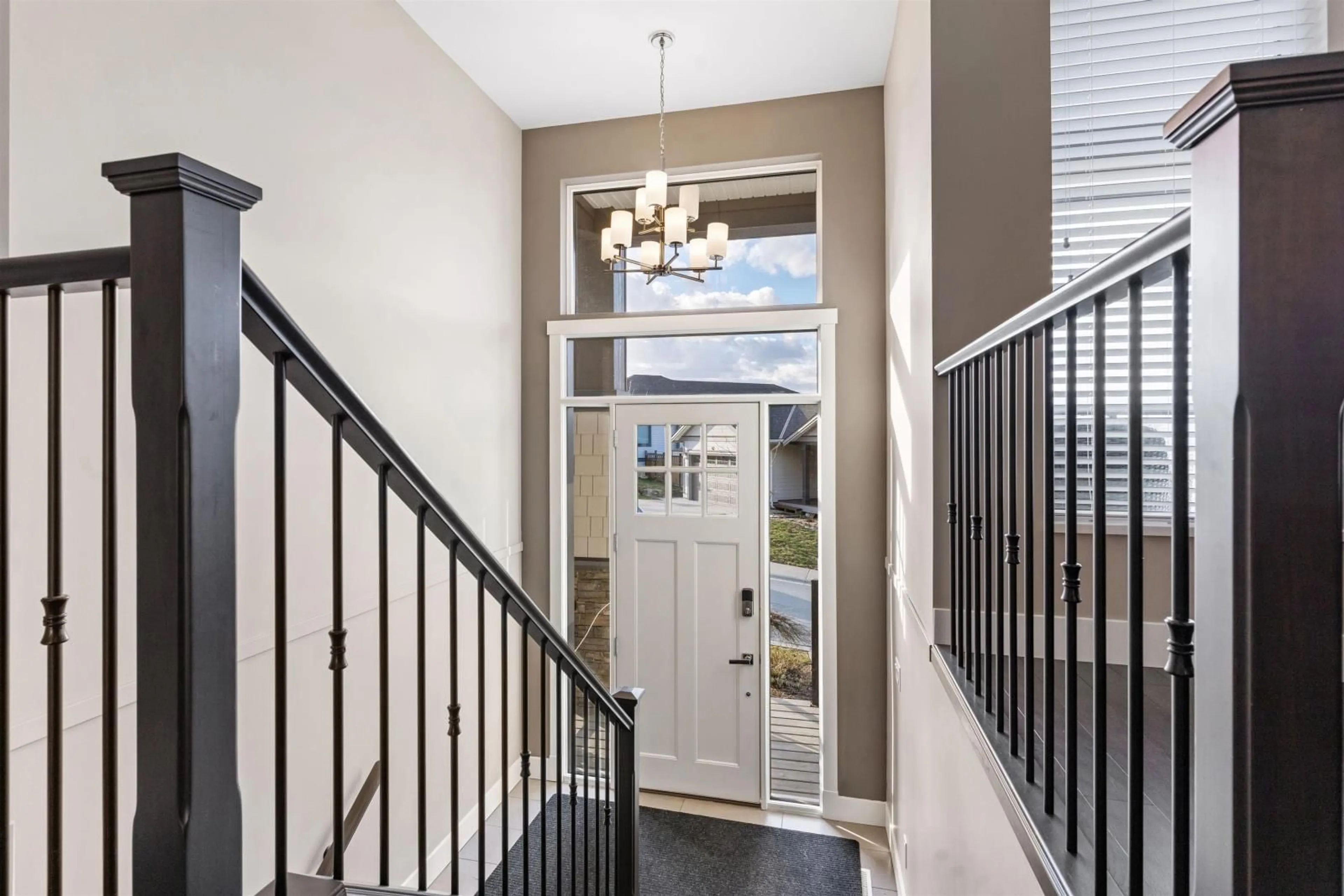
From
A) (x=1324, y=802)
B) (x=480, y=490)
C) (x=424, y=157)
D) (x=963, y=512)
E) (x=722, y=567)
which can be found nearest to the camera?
(x=1324, y=802)

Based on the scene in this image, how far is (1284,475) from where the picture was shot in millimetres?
556

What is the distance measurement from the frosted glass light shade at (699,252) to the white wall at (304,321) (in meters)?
1.15

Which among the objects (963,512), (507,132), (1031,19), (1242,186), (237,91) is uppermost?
(507,132)

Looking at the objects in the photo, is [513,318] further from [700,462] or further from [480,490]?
[700,462]

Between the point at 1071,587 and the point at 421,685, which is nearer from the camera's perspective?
the point at 1071,587

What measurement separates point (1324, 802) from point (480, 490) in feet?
10.8

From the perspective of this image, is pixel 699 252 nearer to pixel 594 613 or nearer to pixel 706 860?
pixel 594 613

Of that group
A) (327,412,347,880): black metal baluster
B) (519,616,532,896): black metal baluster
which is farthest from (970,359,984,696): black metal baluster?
(327,412,347,880): black metal baluster

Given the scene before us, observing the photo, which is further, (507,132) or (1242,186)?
(507,132)

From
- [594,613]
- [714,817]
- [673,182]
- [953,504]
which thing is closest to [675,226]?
[673,182]

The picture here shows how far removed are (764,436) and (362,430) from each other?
281 centimetres

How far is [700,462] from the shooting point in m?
3.79

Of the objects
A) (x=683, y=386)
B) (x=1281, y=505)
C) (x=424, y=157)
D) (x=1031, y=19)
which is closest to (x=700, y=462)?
(x=683, y=386)

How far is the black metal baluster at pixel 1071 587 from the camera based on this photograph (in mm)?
887
